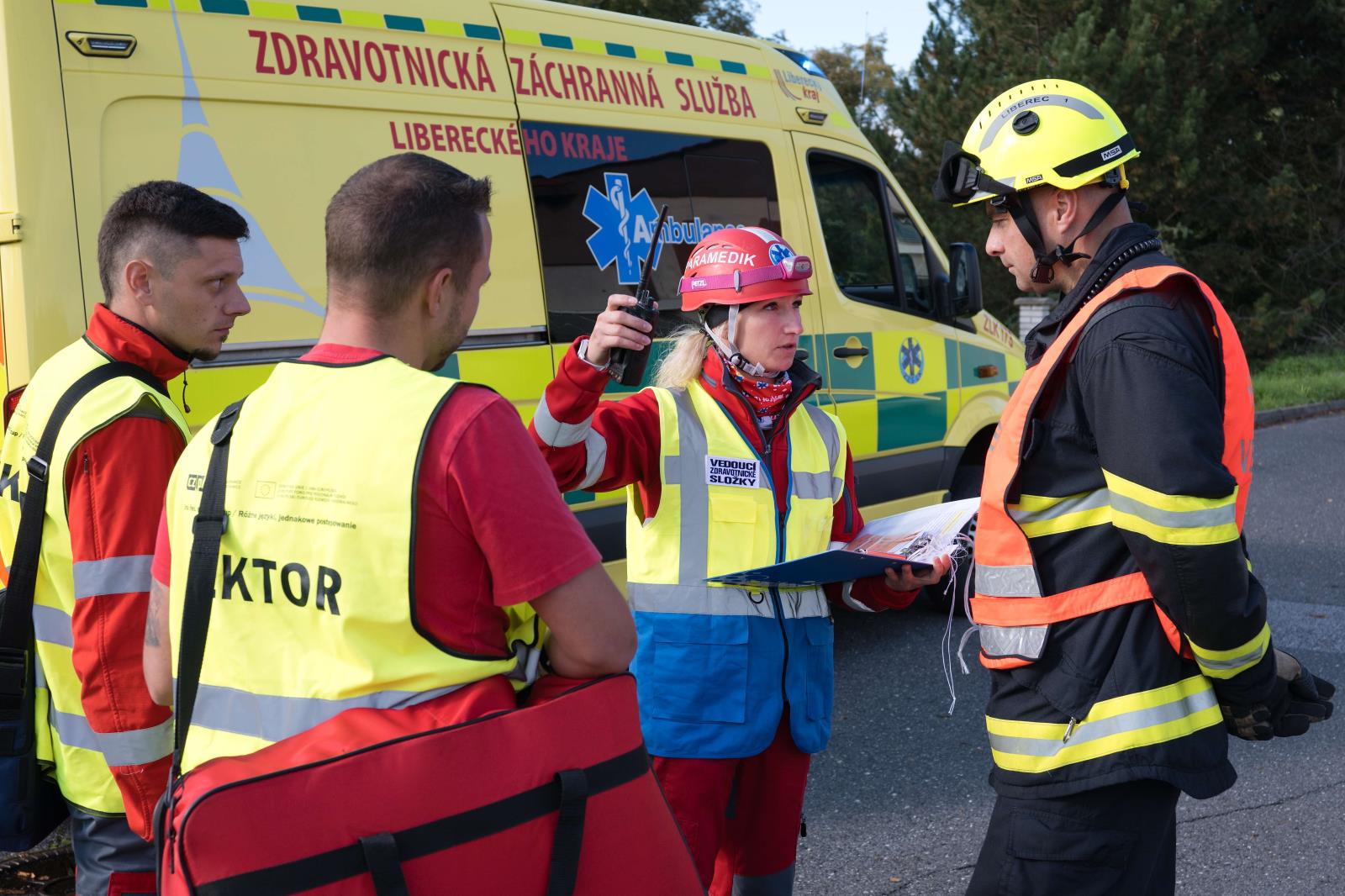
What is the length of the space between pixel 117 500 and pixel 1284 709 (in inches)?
82.6

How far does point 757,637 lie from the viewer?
2582 mm

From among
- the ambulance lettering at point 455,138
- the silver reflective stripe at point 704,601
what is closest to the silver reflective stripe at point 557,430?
the silver reflective stripe at point 704,601

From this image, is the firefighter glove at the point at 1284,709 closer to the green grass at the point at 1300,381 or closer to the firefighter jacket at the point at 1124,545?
the firefighter jacket at the point at 1124,545

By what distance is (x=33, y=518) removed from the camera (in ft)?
7.25

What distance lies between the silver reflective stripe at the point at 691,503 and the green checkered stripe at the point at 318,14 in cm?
231

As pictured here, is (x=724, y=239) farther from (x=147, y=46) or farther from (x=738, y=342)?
(x=147, y=46)

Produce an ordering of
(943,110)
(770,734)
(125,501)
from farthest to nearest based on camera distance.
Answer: (943,110) → (770,734) → (125,501)

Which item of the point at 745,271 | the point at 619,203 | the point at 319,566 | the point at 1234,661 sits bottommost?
the point at 1234,661

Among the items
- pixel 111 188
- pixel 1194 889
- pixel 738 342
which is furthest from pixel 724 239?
pixel 1194 889

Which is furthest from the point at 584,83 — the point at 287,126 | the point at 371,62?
the point at 287,126

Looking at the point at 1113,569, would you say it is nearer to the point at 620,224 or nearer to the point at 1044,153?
the point at 1044,153

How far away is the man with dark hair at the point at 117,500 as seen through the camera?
6.97ft

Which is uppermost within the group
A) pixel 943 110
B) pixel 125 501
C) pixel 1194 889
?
pixel 943 110

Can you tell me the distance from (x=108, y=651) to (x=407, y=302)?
3.27ft
